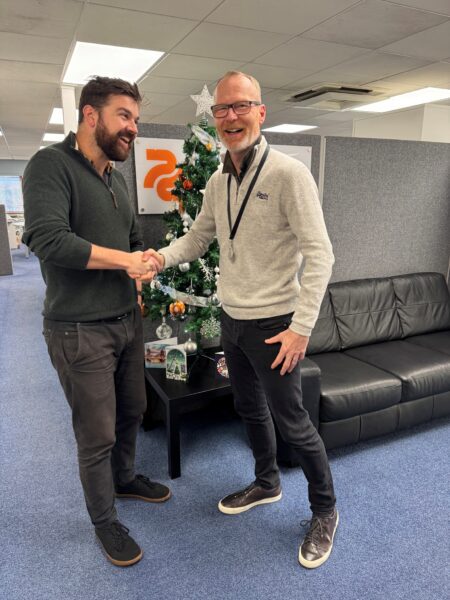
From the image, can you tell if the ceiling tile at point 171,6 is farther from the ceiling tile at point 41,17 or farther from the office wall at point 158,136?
the office wall at point 158,136

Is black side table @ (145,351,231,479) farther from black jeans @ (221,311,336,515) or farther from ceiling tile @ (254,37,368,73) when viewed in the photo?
ceiling tile @ (254,37,368,73)

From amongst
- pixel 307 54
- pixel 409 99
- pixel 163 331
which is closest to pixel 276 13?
pixel 307 54

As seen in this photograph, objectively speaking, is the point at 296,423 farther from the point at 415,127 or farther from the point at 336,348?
the point at 415,127

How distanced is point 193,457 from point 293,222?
1.18m

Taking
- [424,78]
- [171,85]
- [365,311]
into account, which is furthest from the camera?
[171,85]

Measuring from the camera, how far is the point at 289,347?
1145 millimetres

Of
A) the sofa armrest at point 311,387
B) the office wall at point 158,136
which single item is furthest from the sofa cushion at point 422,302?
the sofa armrest at point 311,387

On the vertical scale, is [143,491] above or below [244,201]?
below

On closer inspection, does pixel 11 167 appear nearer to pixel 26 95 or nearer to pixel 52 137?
pixel 52 137

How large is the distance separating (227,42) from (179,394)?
2.93 meters

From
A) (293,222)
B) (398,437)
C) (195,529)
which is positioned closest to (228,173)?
(293,222)

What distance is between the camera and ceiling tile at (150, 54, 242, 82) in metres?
3.79

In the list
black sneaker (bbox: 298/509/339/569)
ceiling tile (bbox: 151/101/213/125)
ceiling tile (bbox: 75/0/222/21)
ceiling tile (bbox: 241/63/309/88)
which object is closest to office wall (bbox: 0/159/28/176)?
ceiling tile (bbox: 151/101/213/125)

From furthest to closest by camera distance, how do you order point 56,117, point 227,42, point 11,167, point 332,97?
point 11,167 < point 56,117 < point 332,97 < point 227,42
